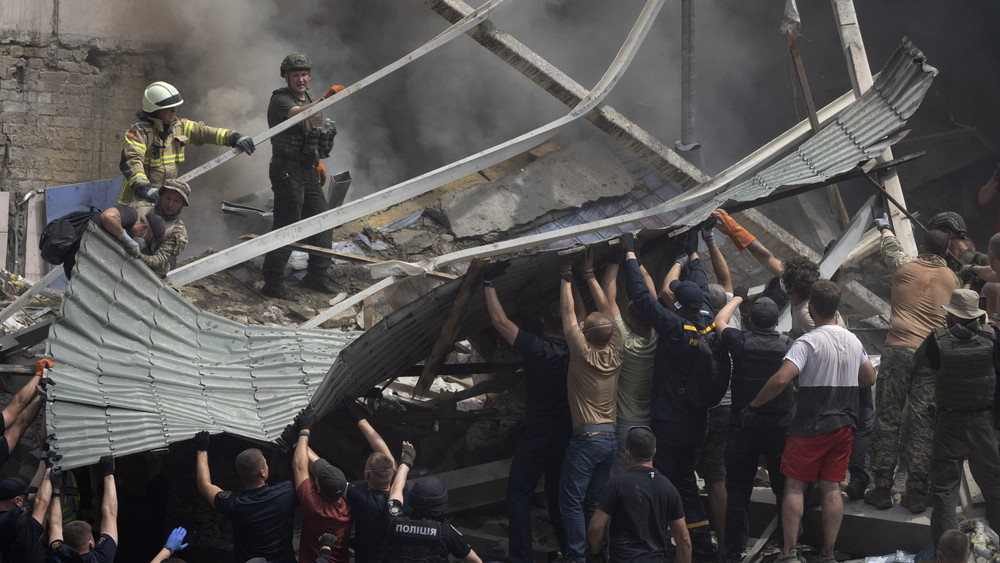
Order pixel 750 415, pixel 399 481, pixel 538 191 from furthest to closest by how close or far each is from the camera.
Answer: pixel 538 191 → pixel 750 415 → pixel 399 481

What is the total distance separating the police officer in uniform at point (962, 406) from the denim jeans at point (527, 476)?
2.25 metres

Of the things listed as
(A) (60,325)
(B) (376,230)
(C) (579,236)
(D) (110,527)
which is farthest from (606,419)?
(B) (376,230)

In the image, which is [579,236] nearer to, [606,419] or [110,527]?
[606,419]

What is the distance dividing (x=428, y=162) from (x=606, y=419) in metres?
7.34

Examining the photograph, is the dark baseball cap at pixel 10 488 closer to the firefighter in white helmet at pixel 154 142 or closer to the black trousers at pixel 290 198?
the firefighter in white helmet at pixel 154 142

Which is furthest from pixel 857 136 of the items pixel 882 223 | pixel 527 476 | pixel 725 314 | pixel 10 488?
pixel 10 488

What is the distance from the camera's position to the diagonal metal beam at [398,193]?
815 centimetres

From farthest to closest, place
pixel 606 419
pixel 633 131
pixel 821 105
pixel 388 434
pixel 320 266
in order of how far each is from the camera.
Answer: pixel 821 105
pixel 633 131
pixel 320 266
pixel 388 434
pixel 606 419

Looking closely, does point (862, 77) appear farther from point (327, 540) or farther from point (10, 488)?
point (10, 488)

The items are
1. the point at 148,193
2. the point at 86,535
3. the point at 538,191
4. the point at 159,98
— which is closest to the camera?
the point at 86,535

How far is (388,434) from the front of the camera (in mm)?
7672

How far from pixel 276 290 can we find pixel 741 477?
16.9ft

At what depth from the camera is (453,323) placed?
626cm

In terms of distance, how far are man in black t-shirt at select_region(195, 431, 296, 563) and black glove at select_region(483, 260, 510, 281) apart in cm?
167
